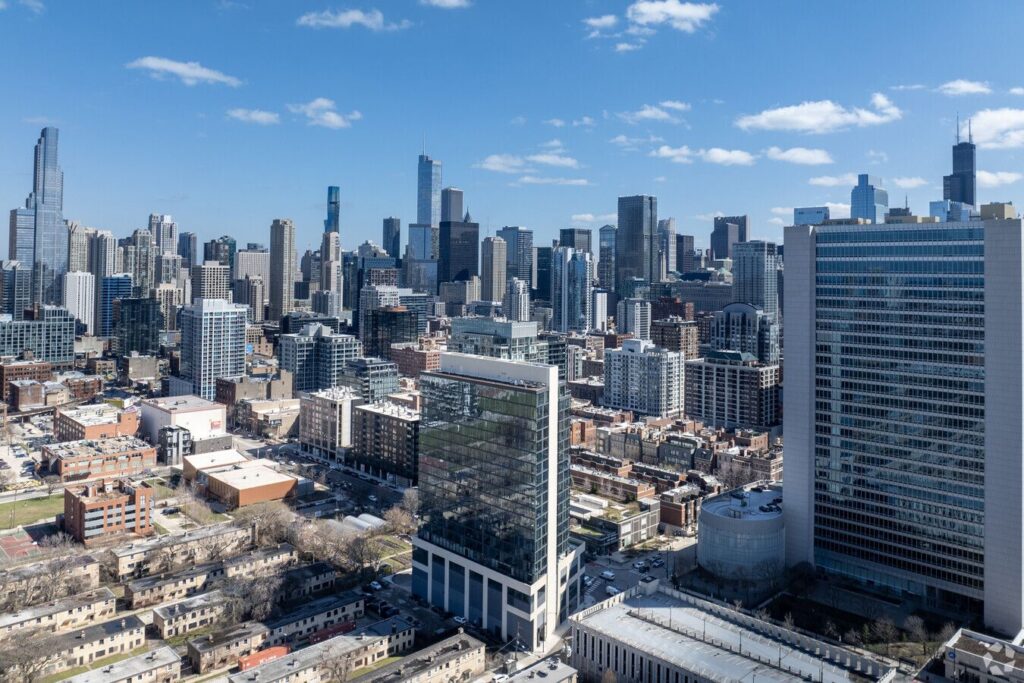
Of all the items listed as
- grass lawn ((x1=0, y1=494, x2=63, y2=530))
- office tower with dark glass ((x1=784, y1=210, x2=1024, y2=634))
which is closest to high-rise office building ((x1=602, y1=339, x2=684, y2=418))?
office tower with dark glass ((x1=784, y1=210, x2=1024, y2=634))

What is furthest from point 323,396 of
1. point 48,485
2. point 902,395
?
point 902,395

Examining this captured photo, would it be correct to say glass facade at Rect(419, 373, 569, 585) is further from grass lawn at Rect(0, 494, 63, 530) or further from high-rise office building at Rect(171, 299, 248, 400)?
high-rise office building at Rect(171, 299, 248, 400)

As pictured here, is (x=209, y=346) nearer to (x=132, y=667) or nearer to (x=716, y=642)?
(x=132, y=667)

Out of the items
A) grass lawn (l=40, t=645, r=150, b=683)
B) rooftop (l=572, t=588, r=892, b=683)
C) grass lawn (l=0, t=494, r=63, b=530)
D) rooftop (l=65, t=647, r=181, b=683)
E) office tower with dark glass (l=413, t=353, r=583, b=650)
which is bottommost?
grass lawn (l=40, t=645, r=150, b=683)

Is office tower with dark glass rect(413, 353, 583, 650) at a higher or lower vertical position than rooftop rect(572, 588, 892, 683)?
higher

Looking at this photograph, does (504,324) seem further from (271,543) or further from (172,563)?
(172,563)

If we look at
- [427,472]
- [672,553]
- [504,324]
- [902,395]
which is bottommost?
[672,553]

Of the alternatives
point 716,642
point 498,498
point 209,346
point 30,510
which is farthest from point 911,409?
point 209,346
